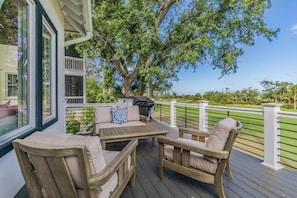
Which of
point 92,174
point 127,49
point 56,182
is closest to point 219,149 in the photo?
point 92,174

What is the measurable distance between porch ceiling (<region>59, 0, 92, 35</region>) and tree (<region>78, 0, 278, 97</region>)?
93.0 inches

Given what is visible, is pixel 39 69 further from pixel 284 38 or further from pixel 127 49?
pixel 284 38

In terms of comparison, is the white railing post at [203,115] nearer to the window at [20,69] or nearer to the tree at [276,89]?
the window at [20,69]

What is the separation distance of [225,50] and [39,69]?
9.31 metres

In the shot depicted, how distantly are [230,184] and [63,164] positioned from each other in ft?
7.18

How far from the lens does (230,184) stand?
2.50m

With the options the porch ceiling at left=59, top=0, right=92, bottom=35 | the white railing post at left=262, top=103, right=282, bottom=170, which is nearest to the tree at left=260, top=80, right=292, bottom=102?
the white railing post at left=262, top=103, right=282, bottom=170

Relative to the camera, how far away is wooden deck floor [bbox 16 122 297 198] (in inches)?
89.2

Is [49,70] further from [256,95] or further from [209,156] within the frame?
[256,95]

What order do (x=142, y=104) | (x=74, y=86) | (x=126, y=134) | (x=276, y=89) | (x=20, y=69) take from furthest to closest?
(x=276, y=89)
(x=74, y=86)
(x=142, y=104)
(x=126, y=134)
(x=20, y=69)

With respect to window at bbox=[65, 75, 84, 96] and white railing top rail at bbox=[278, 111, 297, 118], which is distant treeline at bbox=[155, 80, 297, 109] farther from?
white railing top rail at bbox=[278, 111, 297, 118]

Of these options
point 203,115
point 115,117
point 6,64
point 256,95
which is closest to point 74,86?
point 115,117

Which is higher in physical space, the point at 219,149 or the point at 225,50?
the point at 225,50

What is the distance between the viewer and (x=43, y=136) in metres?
1.49
